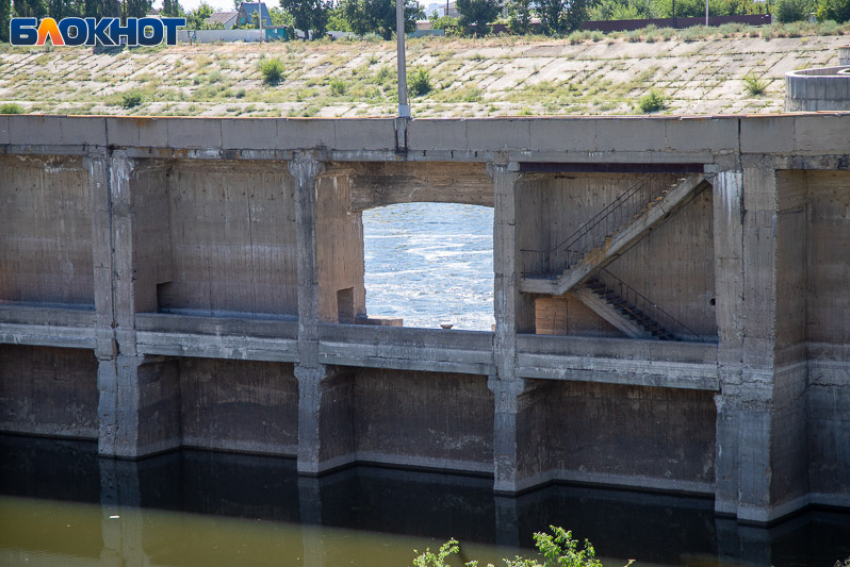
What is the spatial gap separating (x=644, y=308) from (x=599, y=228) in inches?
77.4

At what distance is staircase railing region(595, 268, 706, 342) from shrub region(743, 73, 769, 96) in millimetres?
27382

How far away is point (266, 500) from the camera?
30.6m

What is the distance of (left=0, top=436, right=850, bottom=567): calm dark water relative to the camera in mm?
26781

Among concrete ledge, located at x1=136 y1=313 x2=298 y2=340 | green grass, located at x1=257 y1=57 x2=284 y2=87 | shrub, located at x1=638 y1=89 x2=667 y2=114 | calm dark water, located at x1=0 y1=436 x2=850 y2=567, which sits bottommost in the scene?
calm dark water, located at x1=0 y1=436 x2=850 y2=567

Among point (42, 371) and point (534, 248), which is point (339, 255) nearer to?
point (534, 248)

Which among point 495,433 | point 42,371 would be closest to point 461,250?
point 42,371

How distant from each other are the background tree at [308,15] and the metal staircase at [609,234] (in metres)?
54.8

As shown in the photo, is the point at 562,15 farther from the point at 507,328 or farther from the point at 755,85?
the point at 507,328

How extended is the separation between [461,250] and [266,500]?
2888cm

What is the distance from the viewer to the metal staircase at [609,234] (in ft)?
89.0

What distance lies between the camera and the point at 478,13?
7875 centimetres

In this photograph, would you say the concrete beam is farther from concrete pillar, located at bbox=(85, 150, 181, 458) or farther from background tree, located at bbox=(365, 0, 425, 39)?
background tree, located at bbox=(365, 0, 425, 39)

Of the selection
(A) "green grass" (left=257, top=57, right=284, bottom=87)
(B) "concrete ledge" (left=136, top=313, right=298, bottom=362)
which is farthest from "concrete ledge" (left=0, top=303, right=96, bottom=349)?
(A) "green grass" (left=257, top=57, right=284, bottom=87)

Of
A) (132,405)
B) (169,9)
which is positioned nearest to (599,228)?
(132,405)
